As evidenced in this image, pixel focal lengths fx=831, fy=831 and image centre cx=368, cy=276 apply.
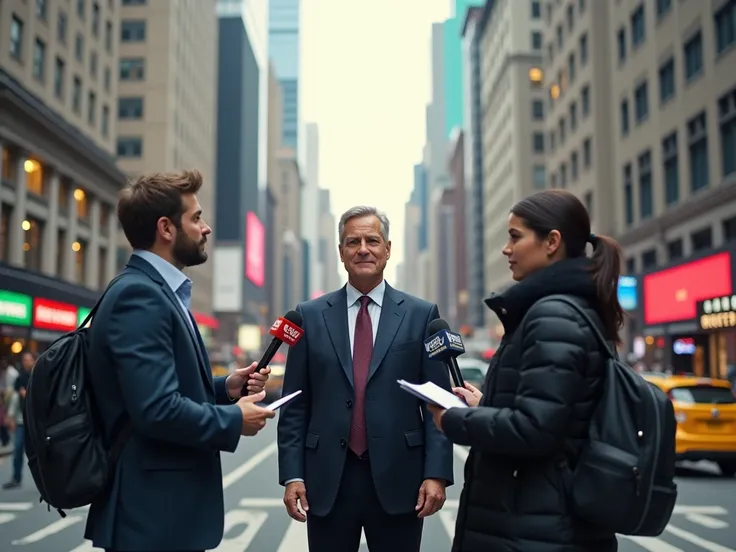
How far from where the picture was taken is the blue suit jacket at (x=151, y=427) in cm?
329

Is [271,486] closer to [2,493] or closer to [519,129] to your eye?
[2,493]

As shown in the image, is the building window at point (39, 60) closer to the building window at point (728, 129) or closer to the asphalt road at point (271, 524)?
the asphalt road at point (271, 524)

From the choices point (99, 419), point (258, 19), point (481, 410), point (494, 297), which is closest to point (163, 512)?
point (99, 419)

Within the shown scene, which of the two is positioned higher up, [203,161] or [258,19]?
[258,19]

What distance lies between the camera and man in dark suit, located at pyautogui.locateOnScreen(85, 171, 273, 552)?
3.31 metres

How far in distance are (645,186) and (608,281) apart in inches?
1683

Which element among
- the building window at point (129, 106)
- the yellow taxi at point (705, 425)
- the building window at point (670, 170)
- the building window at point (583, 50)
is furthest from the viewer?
the building window at point (129, 106)

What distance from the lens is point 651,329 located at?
→ 41.5 m

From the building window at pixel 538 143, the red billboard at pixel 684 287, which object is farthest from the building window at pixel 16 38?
the building window at pixel 538 143

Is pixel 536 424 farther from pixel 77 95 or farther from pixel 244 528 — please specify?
pixel 77 95

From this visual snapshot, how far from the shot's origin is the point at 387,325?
462 cm

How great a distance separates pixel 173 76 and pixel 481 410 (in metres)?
81.2

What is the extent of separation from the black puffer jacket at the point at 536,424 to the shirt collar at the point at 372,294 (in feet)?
4.36

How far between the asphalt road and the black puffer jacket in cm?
560
